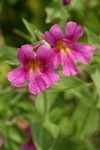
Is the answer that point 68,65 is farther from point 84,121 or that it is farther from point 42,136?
point 84,121

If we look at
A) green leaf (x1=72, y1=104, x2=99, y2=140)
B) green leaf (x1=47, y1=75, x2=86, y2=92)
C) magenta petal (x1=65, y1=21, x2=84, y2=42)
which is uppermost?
magenta petal (x1=65, y1=21, x2=84, y2=42)

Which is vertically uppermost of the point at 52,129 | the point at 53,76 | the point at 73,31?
the point at 73,31

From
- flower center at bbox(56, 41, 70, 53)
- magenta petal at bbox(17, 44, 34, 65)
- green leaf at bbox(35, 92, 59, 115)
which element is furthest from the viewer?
green leaf at bbox(35, 92, 59, 115)

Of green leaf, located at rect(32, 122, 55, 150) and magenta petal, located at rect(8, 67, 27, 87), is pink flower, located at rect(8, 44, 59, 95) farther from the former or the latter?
green leaf, located at rect(32, 122, 55, 150)

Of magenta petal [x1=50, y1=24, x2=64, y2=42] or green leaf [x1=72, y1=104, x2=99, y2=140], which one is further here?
green leaf [x1=72, y1=104, x2=99, y2=140]

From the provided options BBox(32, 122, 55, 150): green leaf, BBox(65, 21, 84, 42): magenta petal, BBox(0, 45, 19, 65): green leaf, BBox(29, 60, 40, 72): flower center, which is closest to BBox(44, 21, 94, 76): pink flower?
BBox(65, 21, 84, 42): magenta petal

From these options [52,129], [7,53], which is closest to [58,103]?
[52,129]

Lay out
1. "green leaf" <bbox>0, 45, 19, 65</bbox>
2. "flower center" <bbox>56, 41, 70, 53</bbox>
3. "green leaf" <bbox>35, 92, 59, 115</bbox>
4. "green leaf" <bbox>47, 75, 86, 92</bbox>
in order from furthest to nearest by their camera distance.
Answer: "green leaf" <bbox>35, 92, 59, 115</bbox>, "green leaf" <bbox>47, 75, 86, 92</bbox>, "green leaf" <bbox>0, 45, 19, 65</bbox>, "flower center" <bbox>56, 41, 70, 53</bbox>
